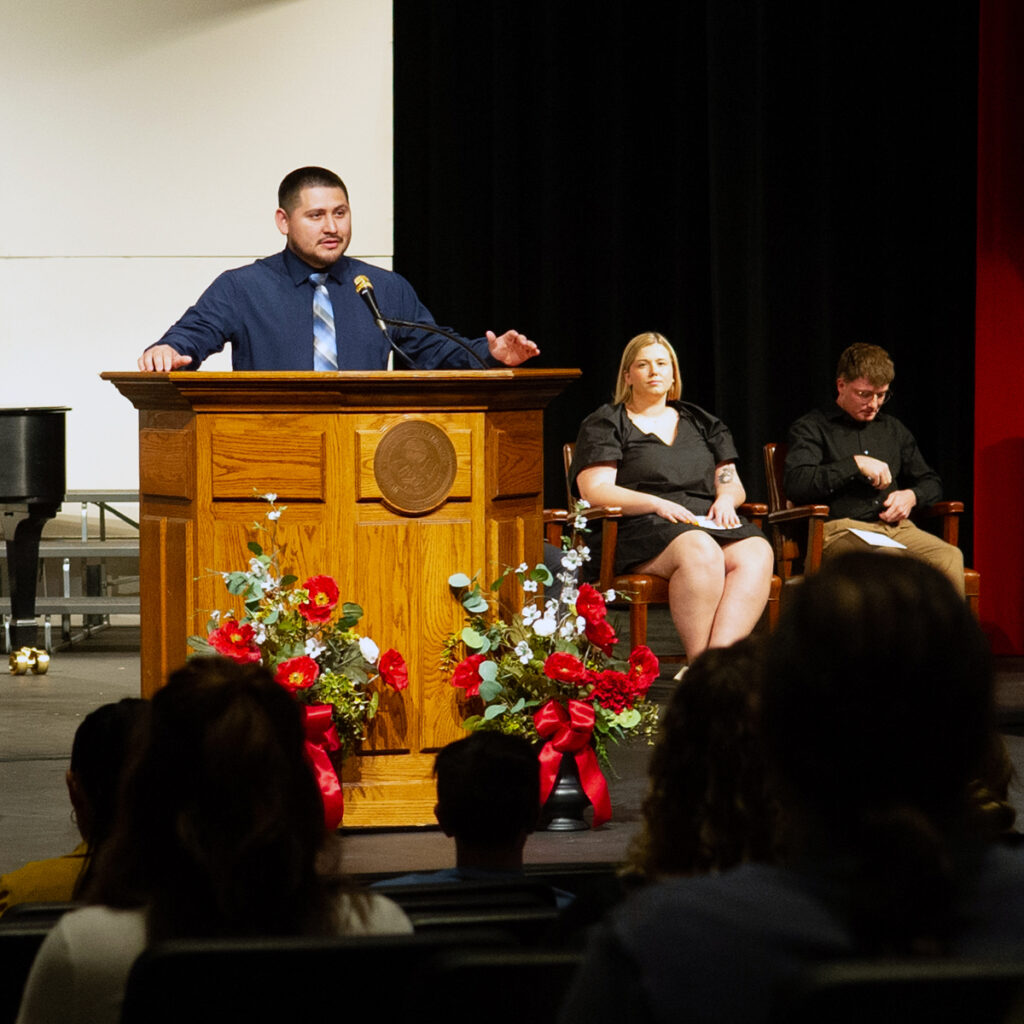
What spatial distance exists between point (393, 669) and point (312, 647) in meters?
0.19

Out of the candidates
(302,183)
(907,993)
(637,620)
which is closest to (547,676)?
(302,183)

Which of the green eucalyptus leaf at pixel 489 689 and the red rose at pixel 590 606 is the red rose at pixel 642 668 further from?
the green eucalyptus leaf at pixel 489 689

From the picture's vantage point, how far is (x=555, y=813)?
373 centimetres

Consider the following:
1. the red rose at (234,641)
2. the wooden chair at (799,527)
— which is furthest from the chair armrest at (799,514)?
the red rose at (234,641)

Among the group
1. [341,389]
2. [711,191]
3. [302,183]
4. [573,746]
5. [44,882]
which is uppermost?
[711,191]

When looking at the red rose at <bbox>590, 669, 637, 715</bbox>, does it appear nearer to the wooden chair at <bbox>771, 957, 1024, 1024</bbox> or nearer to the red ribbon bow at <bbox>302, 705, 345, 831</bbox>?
the red ribbon bow at <bbox>302, 705, 345, 831</bbox>

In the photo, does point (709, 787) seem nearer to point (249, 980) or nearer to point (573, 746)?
point (249, 980)

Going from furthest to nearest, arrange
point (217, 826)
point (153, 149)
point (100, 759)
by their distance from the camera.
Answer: point (153, 149) < point (100, 759) < point (217, 826)

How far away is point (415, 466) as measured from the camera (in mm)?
3588

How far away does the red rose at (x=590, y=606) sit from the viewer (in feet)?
12.0

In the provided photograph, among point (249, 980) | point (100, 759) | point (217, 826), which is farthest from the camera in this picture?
point (100, 759)

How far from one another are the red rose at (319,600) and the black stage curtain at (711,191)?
389 centimetres

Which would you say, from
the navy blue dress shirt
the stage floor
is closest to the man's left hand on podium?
the navy blue dress shirt

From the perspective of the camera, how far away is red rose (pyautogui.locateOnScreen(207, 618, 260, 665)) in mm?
3432
